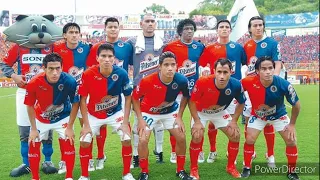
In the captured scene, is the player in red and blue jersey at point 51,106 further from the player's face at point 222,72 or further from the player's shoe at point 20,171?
the player's face at point 222,72

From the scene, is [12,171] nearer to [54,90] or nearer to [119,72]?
[54,90]

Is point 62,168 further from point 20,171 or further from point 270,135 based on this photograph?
point 270,135

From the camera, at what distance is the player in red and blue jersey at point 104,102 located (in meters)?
4.60

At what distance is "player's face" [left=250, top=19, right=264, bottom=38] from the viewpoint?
5.48 meters

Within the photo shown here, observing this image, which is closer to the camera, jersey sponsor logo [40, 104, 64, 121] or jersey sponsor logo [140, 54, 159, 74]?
jersey sponsor logo [40, 104, 64, 121]

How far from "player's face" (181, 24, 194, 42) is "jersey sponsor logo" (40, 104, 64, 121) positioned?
2033mm

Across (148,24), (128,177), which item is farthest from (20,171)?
(148,24)

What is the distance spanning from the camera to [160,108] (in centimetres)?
490

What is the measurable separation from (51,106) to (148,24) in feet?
5.96

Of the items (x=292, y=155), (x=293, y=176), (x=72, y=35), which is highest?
(x=72, y=35)

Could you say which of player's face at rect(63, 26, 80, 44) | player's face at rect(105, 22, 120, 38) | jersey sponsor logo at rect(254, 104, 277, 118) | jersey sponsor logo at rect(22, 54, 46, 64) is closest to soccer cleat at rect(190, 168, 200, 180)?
jersey sponsor logo at rect(254, 104, 277, 118)

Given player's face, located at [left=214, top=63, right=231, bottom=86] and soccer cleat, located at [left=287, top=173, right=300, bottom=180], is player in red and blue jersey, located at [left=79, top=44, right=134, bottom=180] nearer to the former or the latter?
player's face, located at [left=214, top=63, right=231, bottom=86]

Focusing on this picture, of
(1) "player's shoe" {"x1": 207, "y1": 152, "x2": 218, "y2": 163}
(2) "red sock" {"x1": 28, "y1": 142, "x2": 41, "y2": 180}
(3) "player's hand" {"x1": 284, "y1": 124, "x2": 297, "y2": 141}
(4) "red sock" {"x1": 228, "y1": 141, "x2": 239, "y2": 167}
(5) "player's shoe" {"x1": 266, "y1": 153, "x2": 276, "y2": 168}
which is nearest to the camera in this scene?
(2) "red sock" {"x1": 28, "y1": 142, "x2": 41, "y2": 180}

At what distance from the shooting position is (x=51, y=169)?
5.19 m
